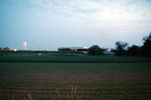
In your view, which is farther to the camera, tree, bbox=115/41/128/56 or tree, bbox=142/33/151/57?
tree, bbox=115/41/128/56

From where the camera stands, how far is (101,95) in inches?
204

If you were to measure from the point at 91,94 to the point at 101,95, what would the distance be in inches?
19.5

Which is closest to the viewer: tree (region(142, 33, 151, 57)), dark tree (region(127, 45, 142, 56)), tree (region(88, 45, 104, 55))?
tree (region(142, 33, 151, 57))

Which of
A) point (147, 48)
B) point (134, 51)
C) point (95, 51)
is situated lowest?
point (95, 51)

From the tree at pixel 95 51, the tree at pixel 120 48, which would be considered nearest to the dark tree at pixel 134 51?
the tree at pixel 120 48

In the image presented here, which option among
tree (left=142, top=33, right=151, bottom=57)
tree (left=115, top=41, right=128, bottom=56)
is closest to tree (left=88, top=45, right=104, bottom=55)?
tree (left=115, top=41, right=128, bottom=56)

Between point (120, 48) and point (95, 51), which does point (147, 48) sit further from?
point (95, 51)

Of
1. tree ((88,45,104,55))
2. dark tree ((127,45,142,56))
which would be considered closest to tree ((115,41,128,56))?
dark tree ((127,45,142,56))

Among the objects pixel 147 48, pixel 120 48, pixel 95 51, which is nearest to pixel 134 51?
pixel 120 48

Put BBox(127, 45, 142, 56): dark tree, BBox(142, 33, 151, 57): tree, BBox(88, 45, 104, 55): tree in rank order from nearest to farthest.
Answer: BBox(142, 33, 151, 57): tree → BBox(127, 45, 142, 56): dark tree → BBox(88, 45, 104, 55): tree

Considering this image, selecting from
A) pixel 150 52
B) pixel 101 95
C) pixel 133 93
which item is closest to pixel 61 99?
pixel 101 95

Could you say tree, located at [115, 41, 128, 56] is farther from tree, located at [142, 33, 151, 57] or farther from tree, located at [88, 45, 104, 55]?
tree, located at [142, 33, 151, 57]

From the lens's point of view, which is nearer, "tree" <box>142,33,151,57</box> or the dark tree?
"tree" <box>142,33,151,57</box>

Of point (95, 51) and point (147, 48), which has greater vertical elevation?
point (147, 48)
